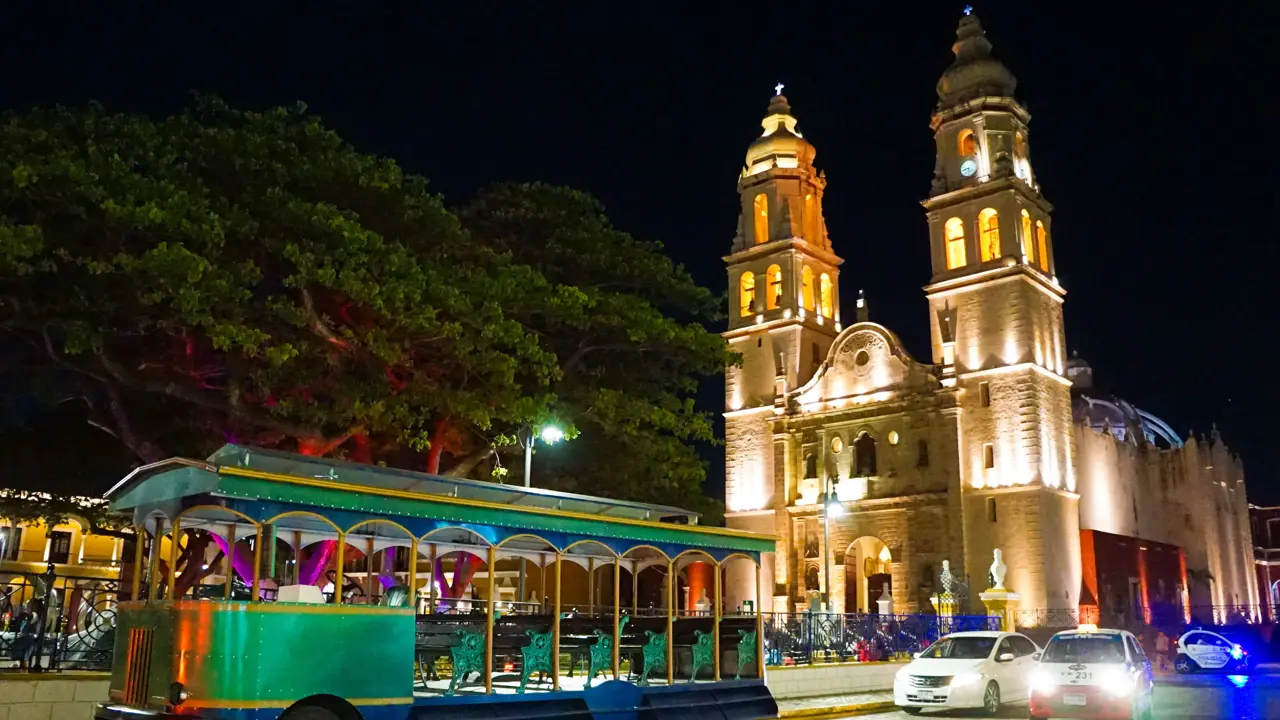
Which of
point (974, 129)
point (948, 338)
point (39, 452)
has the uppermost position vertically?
point (974, 129)

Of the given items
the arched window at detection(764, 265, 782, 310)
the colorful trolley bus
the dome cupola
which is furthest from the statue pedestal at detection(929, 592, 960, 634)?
the dome cupola

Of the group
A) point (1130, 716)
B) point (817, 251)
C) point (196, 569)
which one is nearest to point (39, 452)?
point (196, 569)

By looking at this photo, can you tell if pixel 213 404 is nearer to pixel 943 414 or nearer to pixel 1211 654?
pixel 1211 654

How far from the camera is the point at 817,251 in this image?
145ft

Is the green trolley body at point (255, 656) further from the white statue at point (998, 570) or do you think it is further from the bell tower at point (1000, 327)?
the bell tower at point (1000, 327)

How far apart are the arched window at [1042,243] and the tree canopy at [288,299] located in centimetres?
2261

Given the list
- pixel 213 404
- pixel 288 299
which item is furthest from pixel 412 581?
pixel 213 404

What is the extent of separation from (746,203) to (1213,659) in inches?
1001

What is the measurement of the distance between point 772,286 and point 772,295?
0.37 metres

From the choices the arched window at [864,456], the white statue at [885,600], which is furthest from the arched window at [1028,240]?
the white statue at [885,600]

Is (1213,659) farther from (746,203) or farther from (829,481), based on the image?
(746,203)

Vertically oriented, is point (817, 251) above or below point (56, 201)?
above

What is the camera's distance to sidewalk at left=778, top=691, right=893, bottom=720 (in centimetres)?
1586

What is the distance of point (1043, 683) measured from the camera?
1456 cm
